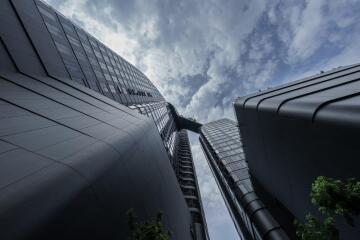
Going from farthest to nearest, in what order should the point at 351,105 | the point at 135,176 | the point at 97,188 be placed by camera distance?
the point at 135,176
the point at 351,105
the point at 97,188

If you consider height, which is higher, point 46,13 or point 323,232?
point 46,13

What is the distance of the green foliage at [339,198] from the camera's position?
5.05 metres

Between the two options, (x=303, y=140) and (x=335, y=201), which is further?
(x=303, y=140)

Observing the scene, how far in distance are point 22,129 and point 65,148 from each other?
4.98 feet

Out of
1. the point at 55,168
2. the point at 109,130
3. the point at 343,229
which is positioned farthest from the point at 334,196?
the point at 109,130

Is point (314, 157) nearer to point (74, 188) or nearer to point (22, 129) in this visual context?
point (74, 188)

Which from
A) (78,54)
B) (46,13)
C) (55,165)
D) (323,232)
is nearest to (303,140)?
(323,232)

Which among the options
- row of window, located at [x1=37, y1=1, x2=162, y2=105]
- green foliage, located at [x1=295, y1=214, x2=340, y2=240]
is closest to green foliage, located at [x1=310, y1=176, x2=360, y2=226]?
green foliage, located at [x1=295, y1=214, x2=340, y2=240]

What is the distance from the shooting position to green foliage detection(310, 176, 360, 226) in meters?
5.05

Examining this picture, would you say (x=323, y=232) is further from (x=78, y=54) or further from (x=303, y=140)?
(x=78, y=54)

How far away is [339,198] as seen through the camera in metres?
5.29

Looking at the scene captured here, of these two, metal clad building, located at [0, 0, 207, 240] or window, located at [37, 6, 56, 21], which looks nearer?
metal clad building, located at [0, 0, 207, 240]

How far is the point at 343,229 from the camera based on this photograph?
7832 millimetres

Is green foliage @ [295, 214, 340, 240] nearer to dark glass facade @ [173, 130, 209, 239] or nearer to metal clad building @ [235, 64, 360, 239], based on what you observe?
metal clad building @ [235, 64, 360, 239]
